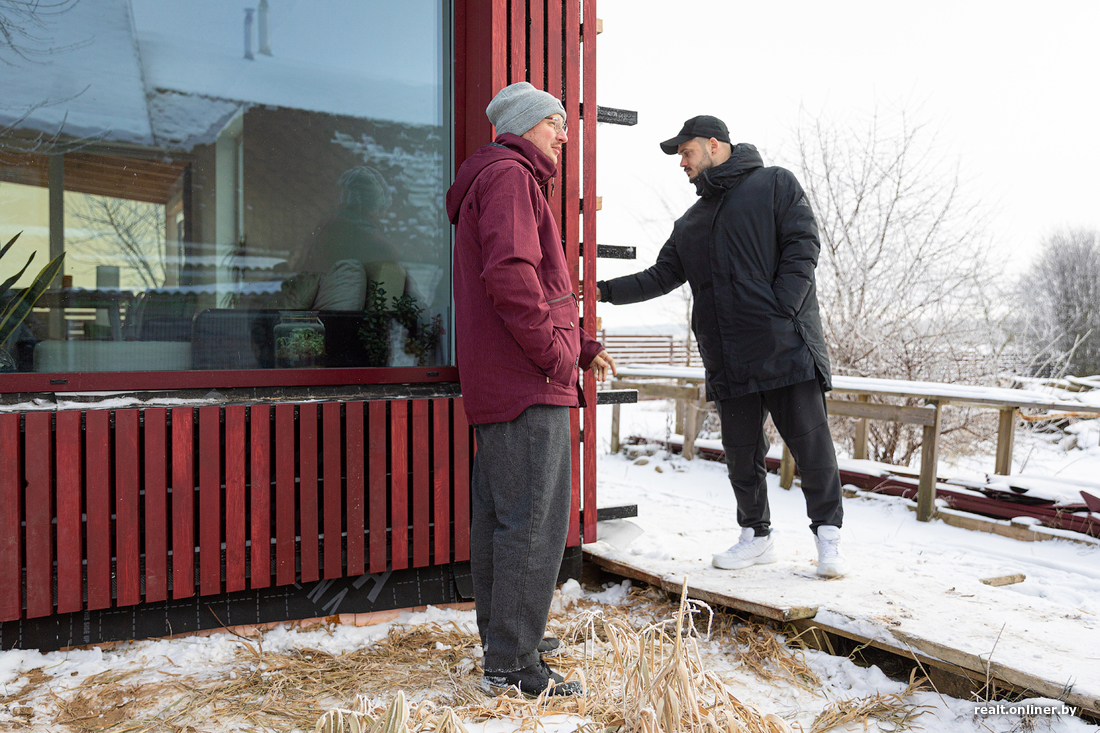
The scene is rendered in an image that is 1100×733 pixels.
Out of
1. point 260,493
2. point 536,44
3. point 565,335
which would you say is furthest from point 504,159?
point 260,493

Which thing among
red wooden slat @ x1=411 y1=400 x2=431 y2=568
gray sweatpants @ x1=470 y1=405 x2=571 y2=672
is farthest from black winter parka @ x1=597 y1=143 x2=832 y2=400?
red wooden slat @ x1=411 y1=400 x2=431 y2=568

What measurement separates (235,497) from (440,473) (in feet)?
2.45

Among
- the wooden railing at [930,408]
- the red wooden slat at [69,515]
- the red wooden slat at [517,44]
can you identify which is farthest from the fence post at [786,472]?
the red wooden slat at [69,515]

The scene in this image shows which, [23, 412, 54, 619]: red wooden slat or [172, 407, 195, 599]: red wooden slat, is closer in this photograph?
[23, 412, 54, 619]: red wooden slat

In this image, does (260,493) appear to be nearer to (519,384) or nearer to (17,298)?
(17,298)

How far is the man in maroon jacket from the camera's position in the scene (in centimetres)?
192

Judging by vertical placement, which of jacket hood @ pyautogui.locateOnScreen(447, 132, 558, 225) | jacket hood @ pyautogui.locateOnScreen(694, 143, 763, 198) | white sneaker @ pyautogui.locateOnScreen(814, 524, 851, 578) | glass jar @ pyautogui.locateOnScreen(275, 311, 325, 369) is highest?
jacket hood @ pyautogui.locateOnScreen(694, 143, 763, 198)

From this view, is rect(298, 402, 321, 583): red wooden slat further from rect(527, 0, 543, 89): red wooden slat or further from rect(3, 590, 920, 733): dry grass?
rect(527, 0, 543, 89): red wooden slat

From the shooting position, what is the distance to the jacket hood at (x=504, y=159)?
2.02 meters

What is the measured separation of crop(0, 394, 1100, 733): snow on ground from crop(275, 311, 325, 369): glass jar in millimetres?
991

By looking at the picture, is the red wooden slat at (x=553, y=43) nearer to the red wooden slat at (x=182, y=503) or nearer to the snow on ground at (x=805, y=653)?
the red wooden slat at (x=182, y=503)

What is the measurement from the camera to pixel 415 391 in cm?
284

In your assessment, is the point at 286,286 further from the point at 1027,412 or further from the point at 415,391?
the point at 1027,412

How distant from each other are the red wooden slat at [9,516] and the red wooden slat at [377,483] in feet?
3.58
